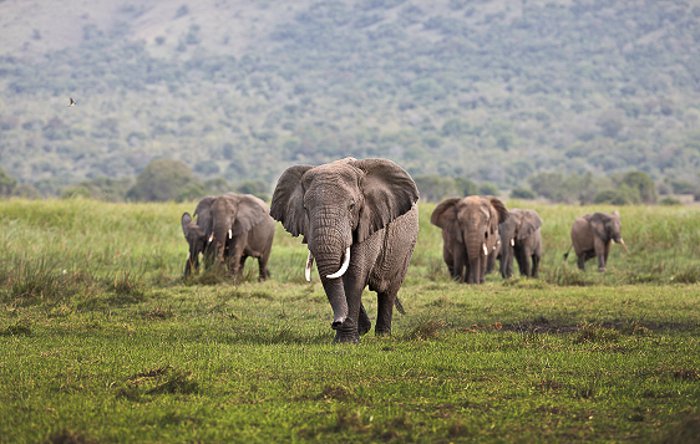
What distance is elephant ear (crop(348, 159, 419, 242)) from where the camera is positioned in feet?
38.6

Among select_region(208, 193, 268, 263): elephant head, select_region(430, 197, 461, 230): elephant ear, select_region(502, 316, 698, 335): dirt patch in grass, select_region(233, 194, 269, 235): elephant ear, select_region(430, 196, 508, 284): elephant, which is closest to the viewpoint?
select_region(502, 316, 698, 335): dirt patch in grass

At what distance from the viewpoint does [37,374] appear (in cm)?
938

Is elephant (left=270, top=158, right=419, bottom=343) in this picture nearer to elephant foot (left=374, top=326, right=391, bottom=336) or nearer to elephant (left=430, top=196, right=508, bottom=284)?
elephant foot (left=374, top=326, right=391, bottom=336)

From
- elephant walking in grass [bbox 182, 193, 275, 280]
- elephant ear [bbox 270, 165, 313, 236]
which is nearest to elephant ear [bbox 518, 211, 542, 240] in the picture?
elephant walking in grass [bbox 182, 193, 275, 280]

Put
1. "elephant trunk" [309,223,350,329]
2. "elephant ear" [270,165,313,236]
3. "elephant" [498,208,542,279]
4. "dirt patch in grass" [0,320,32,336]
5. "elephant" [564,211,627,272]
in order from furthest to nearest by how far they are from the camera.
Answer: "elephant" [564,211,627,272]
"elephant" [498,208,542,279]
"dirt patch in grass" [0,320,32,336]
"elephant ear" [270,165,313,236]
"elephant trunk" [309,223,350,329]

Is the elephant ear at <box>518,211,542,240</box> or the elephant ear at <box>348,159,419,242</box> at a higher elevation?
the elephant ear at <box>348,159,419,242</box>

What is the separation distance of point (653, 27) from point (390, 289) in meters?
187

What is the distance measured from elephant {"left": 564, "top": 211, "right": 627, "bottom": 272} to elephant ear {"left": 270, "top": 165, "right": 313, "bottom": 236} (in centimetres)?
1712

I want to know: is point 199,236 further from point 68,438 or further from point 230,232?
point 68,438

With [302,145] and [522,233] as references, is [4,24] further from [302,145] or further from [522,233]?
[522,233]

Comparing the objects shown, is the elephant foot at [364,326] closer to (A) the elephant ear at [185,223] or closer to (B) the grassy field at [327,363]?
(B) the grassy field at [327,363]

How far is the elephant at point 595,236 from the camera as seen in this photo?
94.2 ft

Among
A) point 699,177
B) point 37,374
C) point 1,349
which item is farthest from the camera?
point 699,177

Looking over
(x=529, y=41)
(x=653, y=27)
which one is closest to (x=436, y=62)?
(x=529, y=41)
